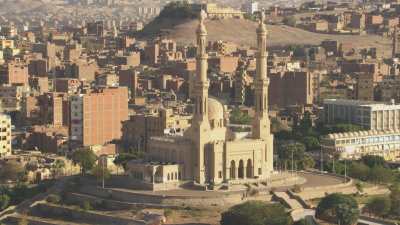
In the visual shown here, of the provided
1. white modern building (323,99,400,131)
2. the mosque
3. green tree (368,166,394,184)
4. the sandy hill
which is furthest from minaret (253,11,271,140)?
the sandy hill

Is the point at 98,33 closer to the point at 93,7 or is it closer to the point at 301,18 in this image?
the point at 301,18

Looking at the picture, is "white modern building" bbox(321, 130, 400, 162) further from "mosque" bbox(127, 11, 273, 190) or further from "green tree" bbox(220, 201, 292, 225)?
"green tree" bbox(220, 201, 292, 225)

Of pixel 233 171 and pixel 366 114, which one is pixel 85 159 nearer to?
pixel 233 171

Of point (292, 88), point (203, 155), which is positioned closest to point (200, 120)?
point (203, 155)

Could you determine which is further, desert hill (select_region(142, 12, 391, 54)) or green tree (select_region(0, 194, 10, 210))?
desert hill (select_region(142, 12, 391, 54))

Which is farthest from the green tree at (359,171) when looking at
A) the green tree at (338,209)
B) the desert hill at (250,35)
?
the desert hill at (250,35)

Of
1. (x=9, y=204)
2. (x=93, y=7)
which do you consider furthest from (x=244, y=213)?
(x=93, y=7)

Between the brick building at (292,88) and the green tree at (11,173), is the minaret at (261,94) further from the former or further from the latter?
the brick building at (292,88)
